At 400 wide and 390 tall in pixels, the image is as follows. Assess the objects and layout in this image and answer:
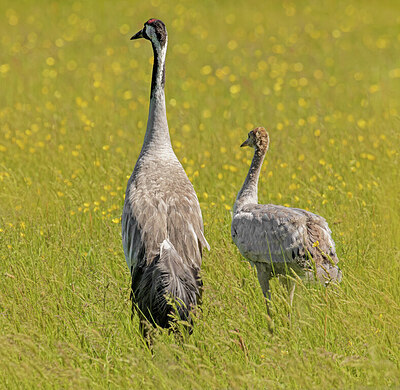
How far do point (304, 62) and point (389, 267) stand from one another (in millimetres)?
8667

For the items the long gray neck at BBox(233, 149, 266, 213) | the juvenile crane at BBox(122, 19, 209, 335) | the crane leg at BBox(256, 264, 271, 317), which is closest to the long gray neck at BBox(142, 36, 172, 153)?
the juvenile crane at BBox(122, 19, 209, 335)

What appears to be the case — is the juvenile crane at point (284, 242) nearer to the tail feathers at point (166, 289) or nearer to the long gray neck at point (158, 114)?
the tail feathers at point (166, 289)

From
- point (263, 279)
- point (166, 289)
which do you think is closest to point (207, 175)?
point (263, 279)

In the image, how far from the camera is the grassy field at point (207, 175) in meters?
4.14

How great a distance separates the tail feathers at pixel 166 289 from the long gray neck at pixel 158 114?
1372 millimetres

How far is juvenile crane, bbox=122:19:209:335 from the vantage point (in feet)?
14.8

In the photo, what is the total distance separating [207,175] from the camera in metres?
7.89

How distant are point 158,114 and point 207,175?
2.14 m

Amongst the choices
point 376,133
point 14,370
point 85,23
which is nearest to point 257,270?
point 14,370

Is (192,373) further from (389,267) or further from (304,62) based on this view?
(304,62)

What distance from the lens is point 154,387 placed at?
3879 mm

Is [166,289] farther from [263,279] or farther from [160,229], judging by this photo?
[263,279]

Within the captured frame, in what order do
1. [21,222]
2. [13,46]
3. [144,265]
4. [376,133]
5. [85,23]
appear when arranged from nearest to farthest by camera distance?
[144,265] → [21,222] → [376,133] → [13,46] → [85,23]

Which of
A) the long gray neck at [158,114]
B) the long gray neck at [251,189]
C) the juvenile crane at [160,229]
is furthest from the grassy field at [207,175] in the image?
the long gray neck at [158,114]
